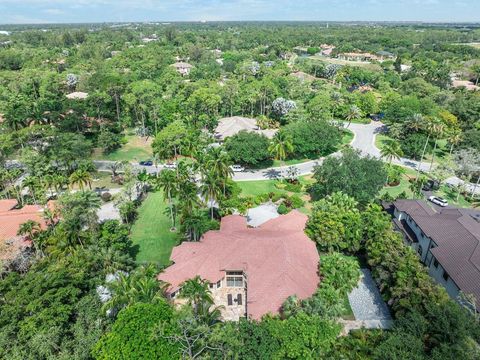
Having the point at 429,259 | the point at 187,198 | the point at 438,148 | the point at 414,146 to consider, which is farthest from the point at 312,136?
the point at 429,259

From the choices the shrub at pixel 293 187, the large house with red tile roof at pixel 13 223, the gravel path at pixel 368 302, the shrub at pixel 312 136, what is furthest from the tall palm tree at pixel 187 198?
the shrub at pixel 312 136

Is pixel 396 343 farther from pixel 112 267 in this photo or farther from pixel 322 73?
pixel 322 73

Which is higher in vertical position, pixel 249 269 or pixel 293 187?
pixel 249 269

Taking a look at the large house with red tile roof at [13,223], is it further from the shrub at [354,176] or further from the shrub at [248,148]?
the shrub at [354,176]

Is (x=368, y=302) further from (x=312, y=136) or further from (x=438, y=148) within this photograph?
(x=438, y=148)

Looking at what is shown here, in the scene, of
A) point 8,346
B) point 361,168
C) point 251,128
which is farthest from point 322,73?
point 8,346

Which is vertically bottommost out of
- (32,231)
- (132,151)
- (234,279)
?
(132,151)

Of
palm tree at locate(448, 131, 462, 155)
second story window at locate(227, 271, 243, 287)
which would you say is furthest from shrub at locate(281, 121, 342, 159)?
second story window at locate(227, 271, 243, 287)

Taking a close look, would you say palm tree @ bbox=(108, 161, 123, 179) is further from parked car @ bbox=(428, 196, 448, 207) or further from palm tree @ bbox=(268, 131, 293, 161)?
parked car @ bbox=(428, 196, 448, 207)
